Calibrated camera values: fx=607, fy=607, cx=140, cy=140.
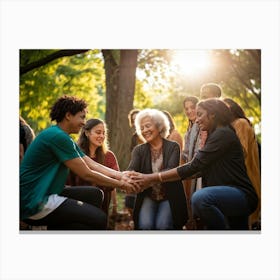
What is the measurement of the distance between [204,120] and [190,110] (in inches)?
12.3

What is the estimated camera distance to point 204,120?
7.35 m

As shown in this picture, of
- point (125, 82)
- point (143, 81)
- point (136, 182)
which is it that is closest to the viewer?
point (136, 182)

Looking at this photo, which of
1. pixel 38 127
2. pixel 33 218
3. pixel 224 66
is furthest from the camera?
pixel 224 66

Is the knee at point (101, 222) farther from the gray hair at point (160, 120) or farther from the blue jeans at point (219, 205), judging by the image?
the gray hair at point (160, 120)

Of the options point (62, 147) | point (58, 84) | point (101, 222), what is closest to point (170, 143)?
point (101, 222)

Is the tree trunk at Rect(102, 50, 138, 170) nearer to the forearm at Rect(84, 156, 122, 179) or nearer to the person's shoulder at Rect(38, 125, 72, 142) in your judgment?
the forearm at Rect(84, 156, 122, 179)

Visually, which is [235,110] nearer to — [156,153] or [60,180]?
[156,153]

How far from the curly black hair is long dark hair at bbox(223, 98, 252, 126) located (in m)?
1.77

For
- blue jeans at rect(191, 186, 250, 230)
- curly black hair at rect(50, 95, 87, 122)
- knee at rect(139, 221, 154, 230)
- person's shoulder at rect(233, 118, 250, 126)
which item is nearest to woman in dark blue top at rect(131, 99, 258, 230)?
blue jeans at rect(191, 186, 250, 230)

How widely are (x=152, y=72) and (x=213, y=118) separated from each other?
1021 millimetres

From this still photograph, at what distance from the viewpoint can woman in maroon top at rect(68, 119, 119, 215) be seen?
7367mm

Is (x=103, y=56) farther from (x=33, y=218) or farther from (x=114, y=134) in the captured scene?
(x=33, y=218)
